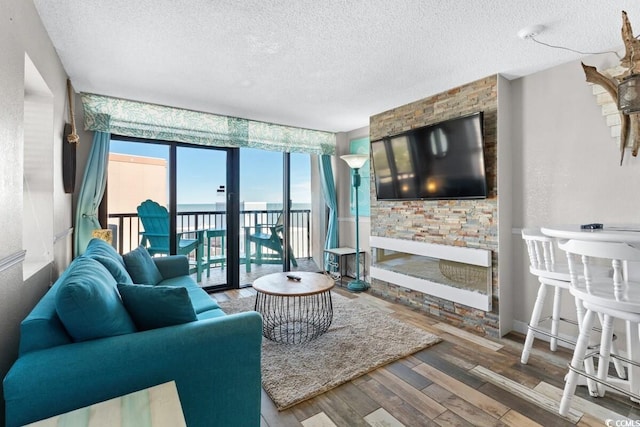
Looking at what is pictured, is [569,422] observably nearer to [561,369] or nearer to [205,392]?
[561,369]

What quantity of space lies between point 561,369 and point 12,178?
11.5 feet

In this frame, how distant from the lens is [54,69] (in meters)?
2.26

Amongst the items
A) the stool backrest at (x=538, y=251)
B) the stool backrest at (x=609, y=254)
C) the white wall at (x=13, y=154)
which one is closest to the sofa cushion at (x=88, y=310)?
the white wall at (x=13, y=154)

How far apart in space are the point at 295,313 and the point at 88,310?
231cm

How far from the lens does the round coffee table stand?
2492 millimetres

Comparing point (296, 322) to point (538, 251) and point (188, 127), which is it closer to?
point (538, 251)

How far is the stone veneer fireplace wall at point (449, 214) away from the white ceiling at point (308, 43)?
197mm

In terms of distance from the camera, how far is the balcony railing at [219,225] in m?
3.66

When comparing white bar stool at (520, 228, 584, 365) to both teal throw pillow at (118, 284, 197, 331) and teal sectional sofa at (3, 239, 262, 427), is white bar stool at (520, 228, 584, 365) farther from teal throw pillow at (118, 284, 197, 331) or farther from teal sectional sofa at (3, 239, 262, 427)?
teal throw pillow at (118, 284, 197, 331)

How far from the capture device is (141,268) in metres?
2.53

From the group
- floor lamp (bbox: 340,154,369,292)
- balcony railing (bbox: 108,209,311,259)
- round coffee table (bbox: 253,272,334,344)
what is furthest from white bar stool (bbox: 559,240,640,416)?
balcony railing (bbox: 108,209,311,259)

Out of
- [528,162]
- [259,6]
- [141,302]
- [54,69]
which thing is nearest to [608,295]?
[528,162]

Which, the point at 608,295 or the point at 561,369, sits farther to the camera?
the point at 561,369

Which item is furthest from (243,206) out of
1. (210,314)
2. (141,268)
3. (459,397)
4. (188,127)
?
(459,397)
